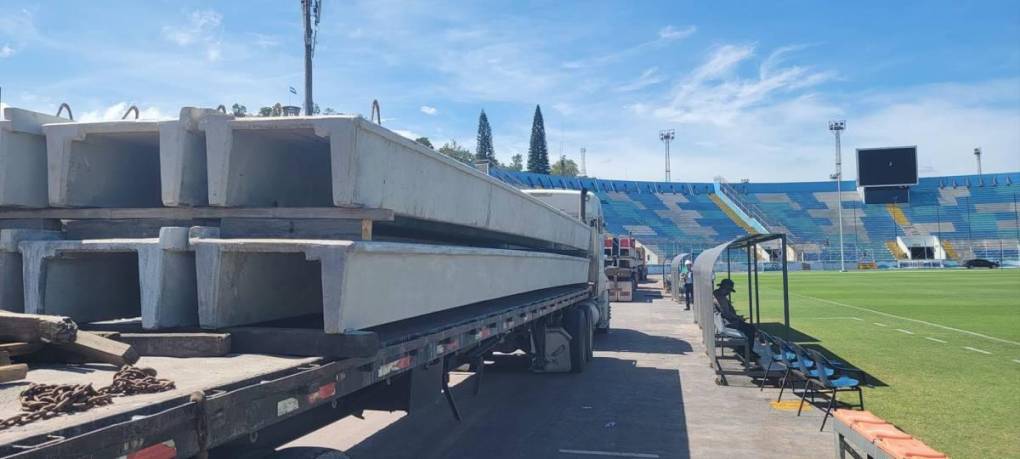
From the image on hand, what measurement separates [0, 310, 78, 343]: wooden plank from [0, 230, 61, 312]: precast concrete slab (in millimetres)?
1015

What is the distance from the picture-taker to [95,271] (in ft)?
14.1

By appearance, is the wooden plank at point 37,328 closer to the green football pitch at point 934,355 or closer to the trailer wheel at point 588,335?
the green football pitch at point 934,355

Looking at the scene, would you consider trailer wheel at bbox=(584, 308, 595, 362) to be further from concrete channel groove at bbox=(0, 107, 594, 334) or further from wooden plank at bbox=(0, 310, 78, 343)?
wooden plank at bbox=(0, 310, 78, 343)

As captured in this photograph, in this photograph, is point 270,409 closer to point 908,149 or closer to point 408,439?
point 408,439

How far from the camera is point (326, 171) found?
470 cm

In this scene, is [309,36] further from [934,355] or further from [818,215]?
[818,215]

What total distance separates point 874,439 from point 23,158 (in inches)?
240

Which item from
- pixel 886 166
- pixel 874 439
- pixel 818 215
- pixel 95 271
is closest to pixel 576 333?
pixel 874 439

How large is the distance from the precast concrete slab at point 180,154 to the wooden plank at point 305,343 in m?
0.85

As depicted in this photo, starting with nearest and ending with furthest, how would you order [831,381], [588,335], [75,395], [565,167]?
[75,395] < [831,381] < [588,335] < [565,167]

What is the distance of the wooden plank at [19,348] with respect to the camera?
9.76ft

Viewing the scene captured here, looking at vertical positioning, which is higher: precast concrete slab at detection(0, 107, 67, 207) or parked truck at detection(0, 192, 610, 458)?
precast concrete slab at detection(0, 107, 67, 207)

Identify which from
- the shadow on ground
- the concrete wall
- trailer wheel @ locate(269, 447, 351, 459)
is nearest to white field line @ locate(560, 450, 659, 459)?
trailer wheel @ locate(269, 447, 351, 459)

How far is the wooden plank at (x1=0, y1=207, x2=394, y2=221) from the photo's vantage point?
12.4 ft
